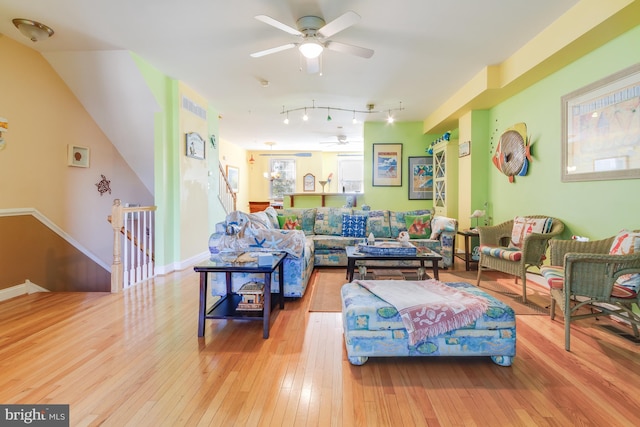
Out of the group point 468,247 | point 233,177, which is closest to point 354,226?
point 468,247

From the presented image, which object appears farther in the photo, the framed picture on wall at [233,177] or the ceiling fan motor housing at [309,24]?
the framed picture on wall at [233,177]

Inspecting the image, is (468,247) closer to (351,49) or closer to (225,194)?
(351,49)

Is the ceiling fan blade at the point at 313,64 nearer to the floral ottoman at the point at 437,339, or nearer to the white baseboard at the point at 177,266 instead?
the floral ottoman at the point at 437,339

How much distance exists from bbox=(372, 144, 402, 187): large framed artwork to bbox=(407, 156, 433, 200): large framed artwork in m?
0.26

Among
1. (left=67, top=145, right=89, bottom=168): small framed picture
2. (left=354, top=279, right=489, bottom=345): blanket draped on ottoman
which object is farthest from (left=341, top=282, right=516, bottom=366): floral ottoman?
(left=67, top=145, right=89, bottom=168): small framed picture

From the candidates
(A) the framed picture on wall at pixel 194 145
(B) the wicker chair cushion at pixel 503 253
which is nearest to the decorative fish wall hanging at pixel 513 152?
(B) the wicker chair cushion at pixel 503 253

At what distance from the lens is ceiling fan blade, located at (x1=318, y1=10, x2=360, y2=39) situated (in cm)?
245

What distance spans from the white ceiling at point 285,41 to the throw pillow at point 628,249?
1.99 metres

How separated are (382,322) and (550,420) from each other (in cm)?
92

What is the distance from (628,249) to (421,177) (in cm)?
485

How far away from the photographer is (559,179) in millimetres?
3537

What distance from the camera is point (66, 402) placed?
5.57ft

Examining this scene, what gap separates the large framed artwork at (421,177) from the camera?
23.2 ft

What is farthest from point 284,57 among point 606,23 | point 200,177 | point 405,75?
point 606,23
